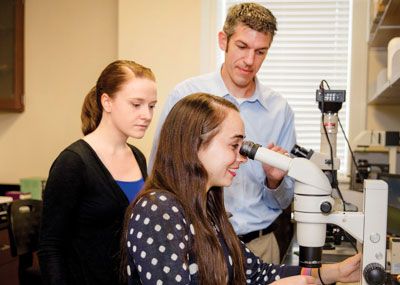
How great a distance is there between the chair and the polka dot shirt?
1.18 metres

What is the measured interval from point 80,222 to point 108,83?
0.44 m

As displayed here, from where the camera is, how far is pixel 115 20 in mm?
3223

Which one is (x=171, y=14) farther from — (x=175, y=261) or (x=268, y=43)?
(x=175, y=261)

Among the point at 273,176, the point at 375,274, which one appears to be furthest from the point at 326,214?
the point at 273,176

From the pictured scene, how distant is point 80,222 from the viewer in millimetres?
1433

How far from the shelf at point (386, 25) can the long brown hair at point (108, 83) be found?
3.43ft

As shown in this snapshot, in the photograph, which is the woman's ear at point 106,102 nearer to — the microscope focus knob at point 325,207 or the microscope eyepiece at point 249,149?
the microscope eyepiece at point 249,149

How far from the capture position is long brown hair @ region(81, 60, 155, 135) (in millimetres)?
1546

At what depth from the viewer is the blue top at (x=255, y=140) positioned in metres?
1.79

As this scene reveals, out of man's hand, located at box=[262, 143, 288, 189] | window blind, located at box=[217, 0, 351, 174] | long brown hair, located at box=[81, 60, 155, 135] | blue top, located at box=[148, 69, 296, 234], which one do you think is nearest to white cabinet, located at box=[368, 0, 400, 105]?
window blind, located at box=[217, 0, 351, 174]

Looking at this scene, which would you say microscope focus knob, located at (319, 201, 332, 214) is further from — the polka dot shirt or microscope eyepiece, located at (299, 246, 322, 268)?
the polka dot shirt

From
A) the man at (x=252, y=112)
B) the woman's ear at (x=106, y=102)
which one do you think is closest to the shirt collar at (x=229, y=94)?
the man at (x=252, y=112)

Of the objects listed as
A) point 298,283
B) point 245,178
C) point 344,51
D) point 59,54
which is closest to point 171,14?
point 59,54

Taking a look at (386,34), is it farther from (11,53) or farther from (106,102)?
(11,53)
